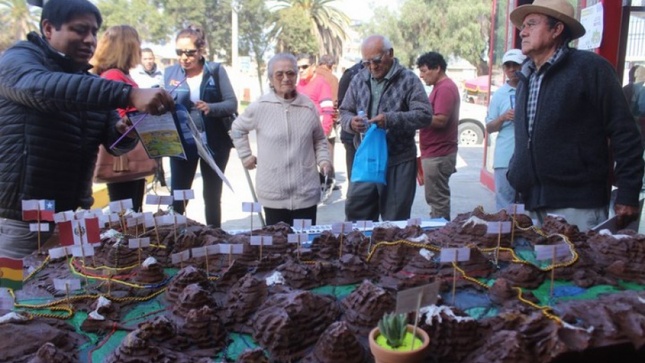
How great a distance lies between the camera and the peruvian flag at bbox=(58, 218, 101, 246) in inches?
79.0

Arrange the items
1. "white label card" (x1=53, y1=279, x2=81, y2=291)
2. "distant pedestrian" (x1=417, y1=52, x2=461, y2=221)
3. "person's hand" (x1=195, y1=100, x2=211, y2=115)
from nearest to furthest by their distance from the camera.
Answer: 1. "white label card" (x1=53, y1=279, x2=81, y2=291)
2. "person's hand" (x1=195, y1=100, x2=211, y2=115)
3. "distant pedestrian" (x1=417, y1=52, x2=461, y2=221)

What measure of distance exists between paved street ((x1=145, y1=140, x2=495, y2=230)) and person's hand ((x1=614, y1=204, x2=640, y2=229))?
348 cm

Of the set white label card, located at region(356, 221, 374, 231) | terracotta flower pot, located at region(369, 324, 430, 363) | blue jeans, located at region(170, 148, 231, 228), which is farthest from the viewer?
blue jeans, located at region(170, 148, 231, 228)

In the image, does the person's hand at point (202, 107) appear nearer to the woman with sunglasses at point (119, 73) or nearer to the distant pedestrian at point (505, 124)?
the woman with sunglasses at point (119, 73)

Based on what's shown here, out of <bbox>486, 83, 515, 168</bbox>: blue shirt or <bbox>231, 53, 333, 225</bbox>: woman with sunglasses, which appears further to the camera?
<bbox>486, 83, 515, 168</bbox>: blue shirt

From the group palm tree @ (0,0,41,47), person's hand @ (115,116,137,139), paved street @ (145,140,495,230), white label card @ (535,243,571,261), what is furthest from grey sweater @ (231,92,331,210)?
palm tree @ (0,0,41,47)

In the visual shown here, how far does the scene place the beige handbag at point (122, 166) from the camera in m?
3.64

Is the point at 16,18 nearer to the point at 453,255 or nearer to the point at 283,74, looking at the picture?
the point at 283,74

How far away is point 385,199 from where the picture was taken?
390 centimetres

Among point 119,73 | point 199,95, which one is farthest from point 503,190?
point 119,73

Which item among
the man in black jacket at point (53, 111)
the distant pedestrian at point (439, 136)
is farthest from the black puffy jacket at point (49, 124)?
the distant pedestrian at point (439, 136)

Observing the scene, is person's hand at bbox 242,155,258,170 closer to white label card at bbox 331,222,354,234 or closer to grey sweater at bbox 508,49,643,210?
white label card at bbox 331,222,354,234

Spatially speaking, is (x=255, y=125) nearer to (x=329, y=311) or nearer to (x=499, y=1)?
(x=329, y=311)

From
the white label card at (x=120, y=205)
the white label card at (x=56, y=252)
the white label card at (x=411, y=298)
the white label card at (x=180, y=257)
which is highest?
the white label card at (x=120, y=205)
